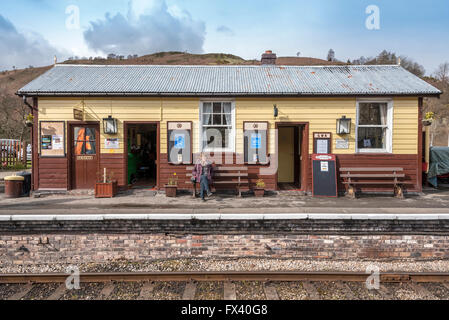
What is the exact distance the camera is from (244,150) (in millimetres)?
8867

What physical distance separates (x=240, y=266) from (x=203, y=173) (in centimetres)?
331

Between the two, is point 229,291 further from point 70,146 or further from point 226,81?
point 70,146

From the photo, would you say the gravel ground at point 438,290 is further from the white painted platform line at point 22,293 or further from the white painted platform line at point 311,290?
the white painted platform line at point 22,293

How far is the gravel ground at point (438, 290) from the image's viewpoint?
453cm

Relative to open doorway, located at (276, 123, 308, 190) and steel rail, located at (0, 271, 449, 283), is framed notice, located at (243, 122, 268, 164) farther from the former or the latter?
steel rail, located at (0, 271, 449, 283)

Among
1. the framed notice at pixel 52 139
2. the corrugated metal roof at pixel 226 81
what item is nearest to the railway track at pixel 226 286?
the framed notice at pixel 52 139

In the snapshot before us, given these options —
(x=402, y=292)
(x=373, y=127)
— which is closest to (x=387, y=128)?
(x=373, y=127)

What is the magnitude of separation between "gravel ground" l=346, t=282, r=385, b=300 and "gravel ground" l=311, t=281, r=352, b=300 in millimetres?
134

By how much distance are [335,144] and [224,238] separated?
528 centimetres

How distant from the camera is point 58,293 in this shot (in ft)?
15.1

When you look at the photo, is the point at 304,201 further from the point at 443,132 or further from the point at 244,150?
the point at 443,132

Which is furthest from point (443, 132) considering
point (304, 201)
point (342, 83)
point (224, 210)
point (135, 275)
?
point (135, 275)

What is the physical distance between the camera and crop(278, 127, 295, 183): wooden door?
417 inches

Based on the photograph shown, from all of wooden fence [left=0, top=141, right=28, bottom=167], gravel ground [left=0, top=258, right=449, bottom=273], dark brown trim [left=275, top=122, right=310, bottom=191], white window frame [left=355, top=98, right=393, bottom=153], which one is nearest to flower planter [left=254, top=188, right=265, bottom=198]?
dark brown trim [left=275, top=122, right=310, bottom=191]
